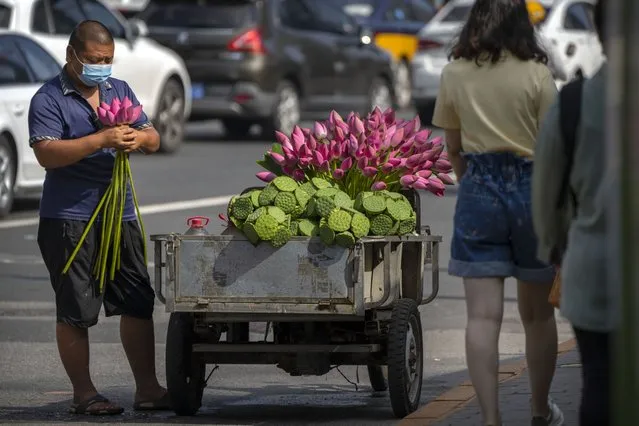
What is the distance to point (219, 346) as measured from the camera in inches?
275

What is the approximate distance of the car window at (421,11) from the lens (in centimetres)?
2956

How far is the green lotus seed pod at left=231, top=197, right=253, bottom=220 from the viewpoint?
6.89 m

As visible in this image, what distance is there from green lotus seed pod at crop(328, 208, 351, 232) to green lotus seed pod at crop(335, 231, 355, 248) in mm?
19

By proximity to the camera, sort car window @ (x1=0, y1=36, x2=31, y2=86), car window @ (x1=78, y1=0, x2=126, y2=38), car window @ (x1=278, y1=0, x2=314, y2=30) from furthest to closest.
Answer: car window @ (x1=278, y1=0, x2=314, y2=30)
car window @ (x1=78, y1=0, x2=126, y2=38)
car window @ (x1=0, y1=36, x2=31, y2=86)

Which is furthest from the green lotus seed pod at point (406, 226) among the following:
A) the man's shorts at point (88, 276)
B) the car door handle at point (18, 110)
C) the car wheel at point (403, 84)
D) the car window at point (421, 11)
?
the car window at point (421, 11)

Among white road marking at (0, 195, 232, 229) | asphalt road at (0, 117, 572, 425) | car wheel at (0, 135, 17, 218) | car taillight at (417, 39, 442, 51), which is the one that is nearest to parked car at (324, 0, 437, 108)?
car taillight at (417, 39, 442, 51)

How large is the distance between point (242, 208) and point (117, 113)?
68 centimetres

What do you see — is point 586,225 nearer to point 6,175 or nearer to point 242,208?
point 242,208

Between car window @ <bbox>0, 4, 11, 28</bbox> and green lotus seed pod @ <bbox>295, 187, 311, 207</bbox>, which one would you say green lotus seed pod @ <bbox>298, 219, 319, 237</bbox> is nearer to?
green lotus seed pod @ <bbox>295, 187, 311, 207</bbox>

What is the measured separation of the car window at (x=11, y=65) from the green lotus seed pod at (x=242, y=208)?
26.7 feet

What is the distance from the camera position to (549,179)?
4.82 meters

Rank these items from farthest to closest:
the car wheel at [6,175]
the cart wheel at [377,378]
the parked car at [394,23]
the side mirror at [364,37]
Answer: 1. the parked car at [394,23]
2. the side mirror at [364,37]
3. the car wheel at [6,175]
4. the cart wheel at [377,378]

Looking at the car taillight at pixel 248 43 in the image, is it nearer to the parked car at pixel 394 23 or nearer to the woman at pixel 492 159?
the parked car at pixel 394 23

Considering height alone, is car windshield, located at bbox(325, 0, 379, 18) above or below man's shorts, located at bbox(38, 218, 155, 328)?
above
